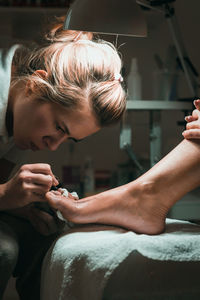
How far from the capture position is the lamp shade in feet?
2.74

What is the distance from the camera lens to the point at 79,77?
868 mm

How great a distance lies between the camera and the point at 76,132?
35.3 inches

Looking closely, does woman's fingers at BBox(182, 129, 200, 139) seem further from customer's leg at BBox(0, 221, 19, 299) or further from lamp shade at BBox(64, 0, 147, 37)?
customer's leg at BBox(0, 221, 19, 299)

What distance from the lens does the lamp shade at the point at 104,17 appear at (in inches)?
32.9

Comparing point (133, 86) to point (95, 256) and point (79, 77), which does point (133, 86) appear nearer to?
point (79, 77)

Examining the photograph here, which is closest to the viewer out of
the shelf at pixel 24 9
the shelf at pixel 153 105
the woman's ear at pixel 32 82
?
the woman's ear at pixel 32 82

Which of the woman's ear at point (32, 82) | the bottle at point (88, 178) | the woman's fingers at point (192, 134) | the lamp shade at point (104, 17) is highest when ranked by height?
the lamp shade at point (104, 17)

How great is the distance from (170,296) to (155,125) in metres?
0.96

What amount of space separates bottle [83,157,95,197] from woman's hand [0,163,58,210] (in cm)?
79

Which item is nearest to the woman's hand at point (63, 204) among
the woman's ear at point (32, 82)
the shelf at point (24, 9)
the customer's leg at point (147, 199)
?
the customer's leg at point (147, 199)

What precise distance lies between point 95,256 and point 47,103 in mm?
365

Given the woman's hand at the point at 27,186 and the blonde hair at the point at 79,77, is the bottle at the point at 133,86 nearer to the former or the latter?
the blonde hair at the point at 79,77

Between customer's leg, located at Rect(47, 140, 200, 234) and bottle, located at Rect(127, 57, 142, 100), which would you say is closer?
customer's leg, located at Rect(47, 140, 200, 234)

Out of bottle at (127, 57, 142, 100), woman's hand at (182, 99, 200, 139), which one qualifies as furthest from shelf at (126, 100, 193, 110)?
woman's hand at (182, 99, 200, 139)
